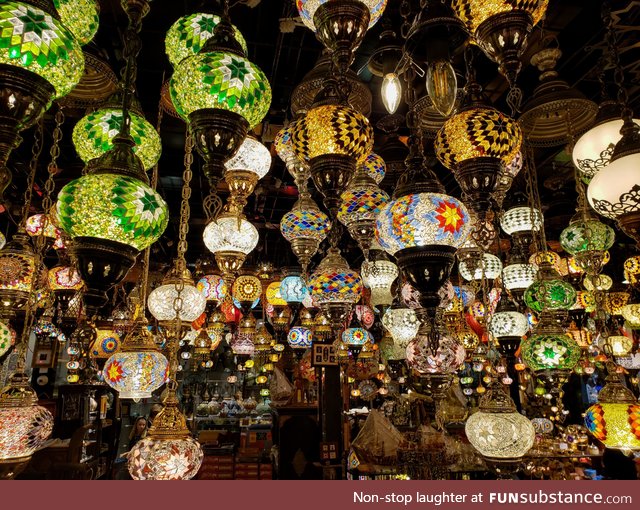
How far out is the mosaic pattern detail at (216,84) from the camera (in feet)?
4.24

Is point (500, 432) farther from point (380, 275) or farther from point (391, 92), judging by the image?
point (391, 92)

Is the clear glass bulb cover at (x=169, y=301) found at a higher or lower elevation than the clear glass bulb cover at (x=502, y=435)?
higher

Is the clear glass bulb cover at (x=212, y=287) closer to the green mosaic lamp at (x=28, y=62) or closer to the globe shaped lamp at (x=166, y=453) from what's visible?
the globe shaped lamp at (x=166, y=453)

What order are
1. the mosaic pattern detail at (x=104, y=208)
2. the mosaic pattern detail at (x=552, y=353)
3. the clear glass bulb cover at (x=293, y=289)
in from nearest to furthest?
the mosaic pattern detail at (x=104, y=208), the mosaic pattern detail at (x=552, y=353), the clear glass bulb cover at (x=293, y=289)

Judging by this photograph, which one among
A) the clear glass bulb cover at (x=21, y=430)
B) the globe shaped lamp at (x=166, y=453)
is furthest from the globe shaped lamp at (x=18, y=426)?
the globe shaped lamp at (x=166, y=453)

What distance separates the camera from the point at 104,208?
3.71 feet

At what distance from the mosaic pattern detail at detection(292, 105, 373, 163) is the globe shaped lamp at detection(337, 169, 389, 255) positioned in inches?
22.3

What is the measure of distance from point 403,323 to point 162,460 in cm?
179

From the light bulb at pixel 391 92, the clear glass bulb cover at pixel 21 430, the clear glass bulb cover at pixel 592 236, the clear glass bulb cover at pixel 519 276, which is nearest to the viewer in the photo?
the clear glass bulb cover at pixel 21 430

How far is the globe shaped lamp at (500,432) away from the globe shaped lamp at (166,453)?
1353 mm

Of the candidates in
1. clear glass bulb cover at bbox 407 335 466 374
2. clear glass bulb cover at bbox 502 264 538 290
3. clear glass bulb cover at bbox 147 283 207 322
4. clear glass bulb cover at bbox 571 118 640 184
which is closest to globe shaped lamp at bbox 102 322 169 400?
clear glass bulb cover at bbox 147 283 207 322

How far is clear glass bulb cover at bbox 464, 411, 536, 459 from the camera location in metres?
2.02

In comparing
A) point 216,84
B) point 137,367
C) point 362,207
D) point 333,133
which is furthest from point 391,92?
point 137,367

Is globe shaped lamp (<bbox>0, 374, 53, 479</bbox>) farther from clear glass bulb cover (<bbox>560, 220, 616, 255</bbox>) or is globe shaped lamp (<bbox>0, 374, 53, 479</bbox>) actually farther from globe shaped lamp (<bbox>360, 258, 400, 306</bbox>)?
clear glass bulb cover (<bbox>560, 220, 616, 255</bbox>)
